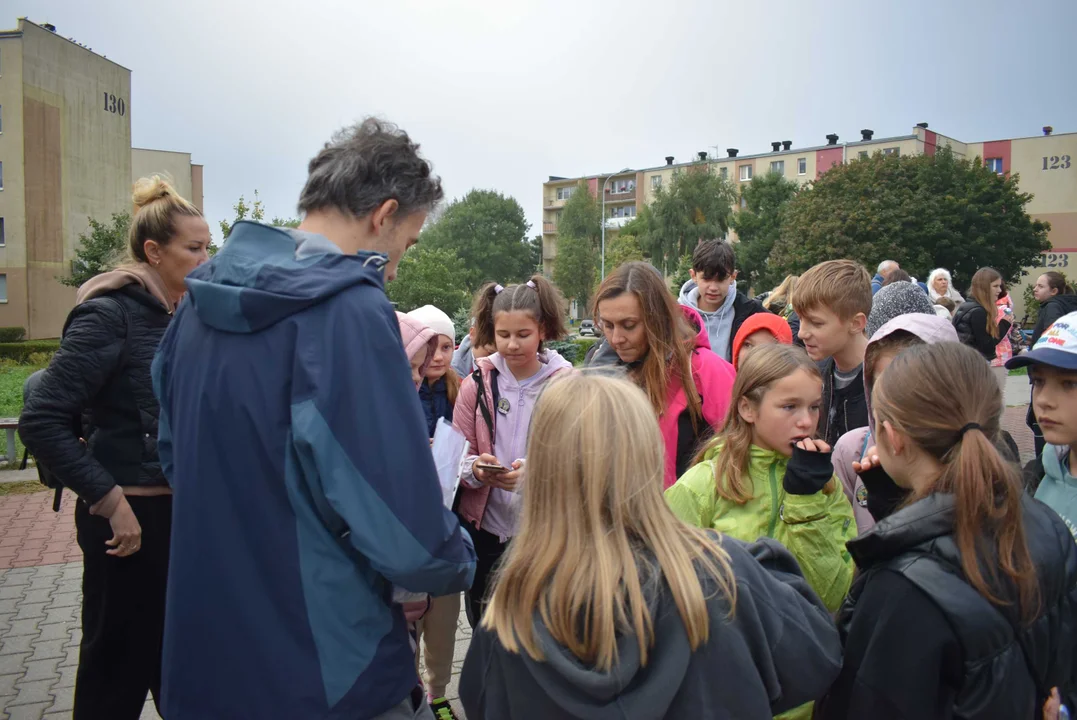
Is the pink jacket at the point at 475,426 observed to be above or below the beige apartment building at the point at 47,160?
below

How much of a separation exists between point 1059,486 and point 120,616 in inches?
128

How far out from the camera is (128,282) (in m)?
2.89

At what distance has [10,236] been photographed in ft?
128

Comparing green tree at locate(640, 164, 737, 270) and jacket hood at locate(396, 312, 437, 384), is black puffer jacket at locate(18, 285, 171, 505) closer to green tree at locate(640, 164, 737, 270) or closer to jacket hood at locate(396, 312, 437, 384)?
jacket hood at locate(396, 312, 437, 384)

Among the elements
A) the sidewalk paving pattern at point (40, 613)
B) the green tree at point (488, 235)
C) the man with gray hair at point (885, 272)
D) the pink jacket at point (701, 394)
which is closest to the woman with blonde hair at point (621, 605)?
the pink jacket at point (701, 394)

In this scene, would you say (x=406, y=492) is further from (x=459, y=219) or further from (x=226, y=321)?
(x=459, y=219)

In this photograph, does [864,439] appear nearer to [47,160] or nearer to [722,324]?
[722,324]

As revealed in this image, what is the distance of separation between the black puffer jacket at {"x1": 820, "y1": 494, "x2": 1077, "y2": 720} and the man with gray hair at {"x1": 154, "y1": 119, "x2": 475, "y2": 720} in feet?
3.04

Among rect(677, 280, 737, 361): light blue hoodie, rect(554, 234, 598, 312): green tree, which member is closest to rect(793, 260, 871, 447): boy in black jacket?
rect(677, 280, 737, 361): light blue hoodie

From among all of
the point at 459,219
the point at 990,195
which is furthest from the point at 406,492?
the point at 459,219

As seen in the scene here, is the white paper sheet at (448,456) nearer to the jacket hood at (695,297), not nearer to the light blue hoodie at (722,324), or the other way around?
the jacket hood at (695,297)

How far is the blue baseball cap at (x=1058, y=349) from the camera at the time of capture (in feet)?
7.68

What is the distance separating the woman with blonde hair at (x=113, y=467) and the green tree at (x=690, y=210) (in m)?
56.7

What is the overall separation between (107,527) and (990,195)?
52.8 meters
